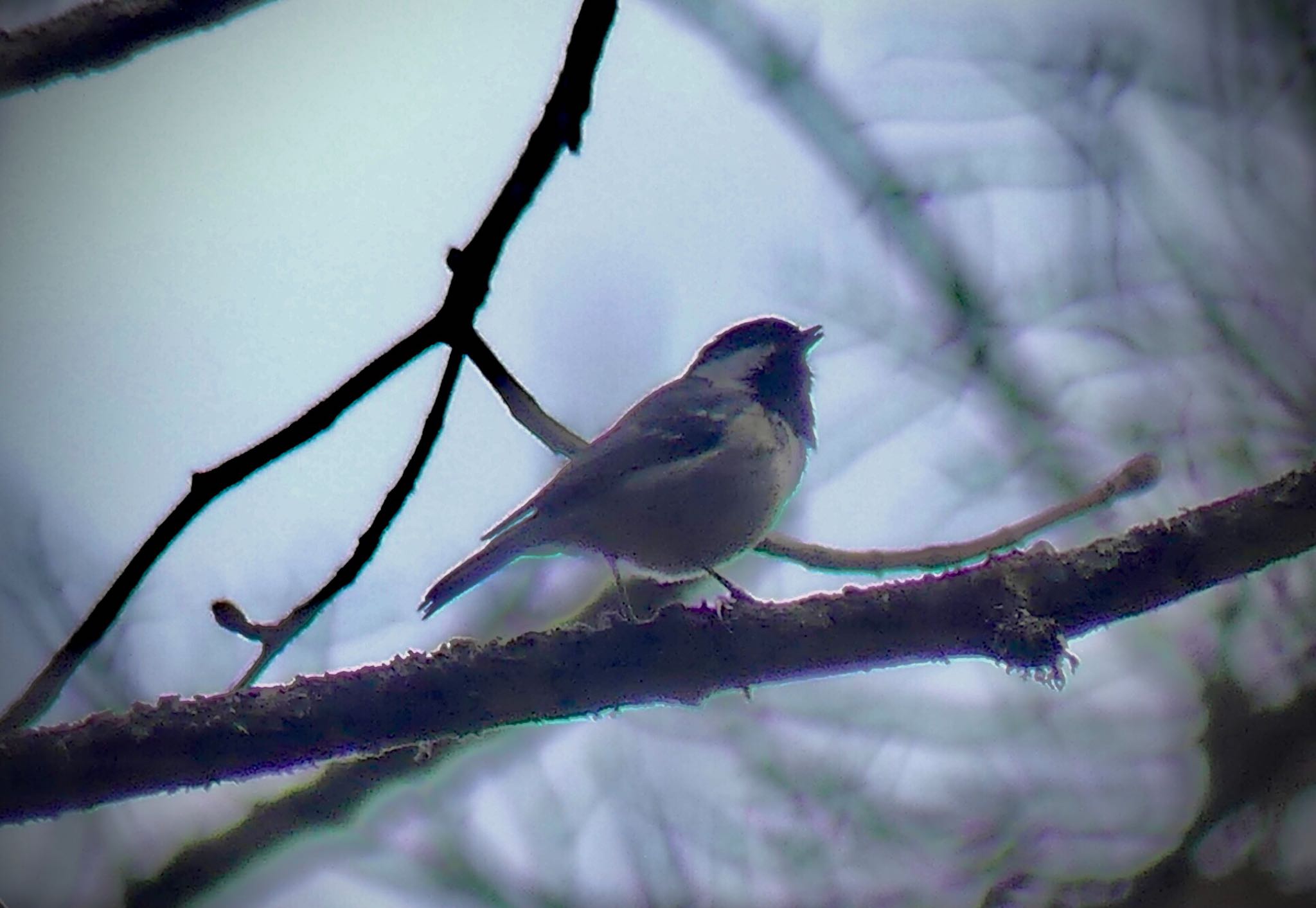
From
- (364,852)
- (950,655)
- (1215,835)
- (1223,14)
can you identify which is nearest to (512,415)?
(950,655)

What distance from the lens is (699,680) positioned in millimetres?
2250

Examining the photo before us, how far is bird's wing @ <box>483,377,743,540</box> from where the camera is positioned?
10.5 feet

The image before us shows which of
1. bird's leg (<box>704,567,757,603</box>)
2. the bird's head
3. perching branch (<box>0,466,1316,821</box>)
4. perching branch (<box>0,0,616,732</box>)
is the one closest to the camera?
perching branch (<box>0,0,616,732</box>)

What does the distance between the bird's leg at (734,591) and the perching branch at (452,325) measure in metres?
0.80

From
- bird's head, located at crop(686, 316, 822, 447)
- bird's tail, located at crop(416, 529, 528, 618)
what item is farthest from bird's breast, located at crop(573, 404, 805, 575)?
bird's head, located at crop(686, 316, 822, 447)

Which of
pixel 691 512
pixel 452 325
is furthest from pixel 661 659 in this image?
pixel 691 512

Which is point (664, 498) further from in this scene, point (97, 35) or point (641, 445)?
point (97, 35)

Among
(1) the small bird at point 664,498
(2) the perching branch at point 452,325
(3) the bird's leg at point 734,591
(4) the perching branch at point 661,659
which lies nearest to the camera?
(2) the perching branch at point 452,325

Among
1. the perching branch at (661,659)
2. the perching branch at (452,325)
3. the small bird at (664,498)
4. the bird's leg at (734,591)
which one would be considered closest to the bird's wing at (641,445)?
the small bird at (664,498)

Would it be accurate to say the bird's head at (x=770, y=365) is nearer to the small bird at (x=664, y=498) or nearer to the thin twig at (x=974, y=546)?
A: the small bird at (x=664, y=498)

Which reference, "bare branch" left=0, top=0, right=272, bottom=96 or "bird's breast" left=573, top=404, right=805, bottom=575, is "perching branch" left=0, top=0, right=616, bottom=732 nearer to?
"bare branch" left=0, top=0, right=272, bottom=96

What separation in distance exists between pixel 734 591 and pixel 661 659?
666 mm

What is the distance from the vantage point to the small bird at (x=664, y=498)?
3156 mm

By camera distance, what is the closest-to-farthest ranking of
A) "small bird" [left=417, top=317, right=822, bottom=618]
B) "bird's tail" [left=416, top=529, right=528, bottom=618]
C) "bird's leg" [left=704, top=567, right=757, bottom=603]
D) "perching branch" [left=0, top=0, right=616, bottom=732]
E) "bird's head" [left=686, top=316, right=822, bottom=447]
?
"perching branch" [left=0, top=0, right=616, bottom=732] < "bird's leg" [left=704, top=567, right=757, bottom=603] < "bird's tail" [left=416, top=529, right=528, bottom=618] < "small bird" [left=417, top=317, right=822, bottom=618] < "bird's head" [left=686, top=316, right=822, bottom=447]
